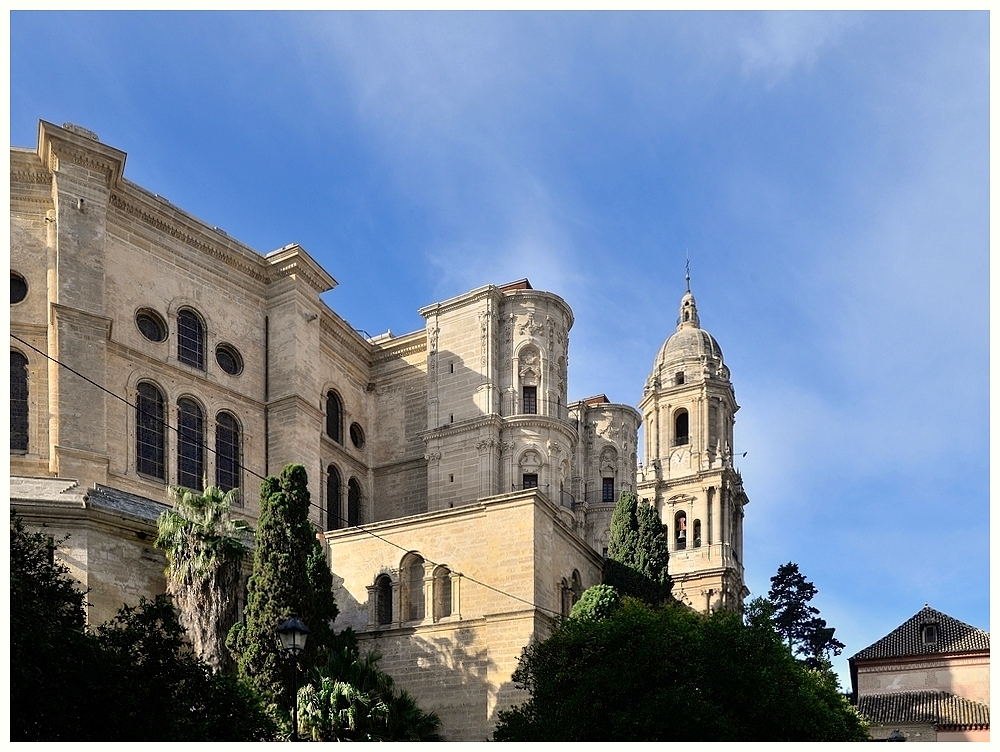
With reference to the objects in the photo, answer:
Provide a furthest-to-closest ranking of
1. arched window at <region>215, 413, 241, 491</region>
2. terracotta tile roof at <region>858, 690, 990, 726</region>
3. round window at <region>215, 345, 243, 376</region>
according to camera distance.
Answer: round window at <region>215, 345, 243, 376</region>, terracotta tile roof at <region>858, 690, 990, 726</region>, arched window at <region>215, 413, 241, 491</region>

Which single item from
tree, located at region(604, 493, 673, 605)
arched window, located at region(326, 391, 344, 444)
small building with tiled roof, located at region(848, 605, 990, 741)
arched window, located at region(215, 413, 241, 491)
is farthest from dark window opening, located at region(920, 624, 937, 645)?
arched window, located at region(215, 413, 241, 491)

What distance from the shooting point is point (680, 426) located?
57.5 metres

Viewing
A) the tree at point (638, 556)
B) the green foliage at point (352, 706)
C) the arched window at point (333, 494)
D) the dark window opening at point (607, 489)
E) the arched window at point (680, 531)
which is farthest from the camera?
the arched window at point (680, 531)

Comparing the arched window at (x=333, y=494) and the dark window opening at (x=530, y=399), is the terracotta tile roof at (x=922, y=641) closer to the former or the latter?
the dark window opening at (x=530, y=399)

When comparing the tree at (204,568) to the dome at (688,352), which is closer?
the tree at (204,568)

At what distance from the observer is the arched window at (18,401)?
2888 centimetres

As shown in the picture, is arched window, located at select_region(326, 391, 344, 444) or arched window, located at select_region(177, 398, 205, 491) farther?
arched window, located at select_region(326, 391, 344, 444)

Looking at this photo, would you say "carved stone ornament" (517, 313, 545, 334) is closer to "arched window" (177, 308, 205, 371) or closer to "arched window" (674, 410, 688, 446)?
"arched window" (177, 308, 205, 371)

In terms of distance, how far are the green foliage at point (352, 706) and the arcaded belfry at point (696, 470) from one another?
29.1 metres

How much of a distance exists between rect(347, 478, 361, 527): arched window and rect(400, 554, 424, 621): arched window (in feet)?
36.9

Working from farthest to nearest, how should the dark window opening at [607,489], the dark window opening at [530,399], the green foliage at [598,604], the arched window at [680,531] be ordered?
the arched window at [680,531] < the dark window opening at [607,489] < the dark window opening at [530,399] < the green foliage at [598,604]

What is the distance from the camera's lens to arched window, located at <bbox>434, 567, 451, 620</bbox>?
90.7ft

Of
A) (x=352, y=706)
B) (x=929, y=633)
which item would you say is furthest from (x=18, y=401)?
(x=929, y=633)

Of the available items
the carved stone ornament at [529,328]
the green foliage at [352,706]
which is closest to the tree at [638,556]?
the carved stone ornament at [529,328]
